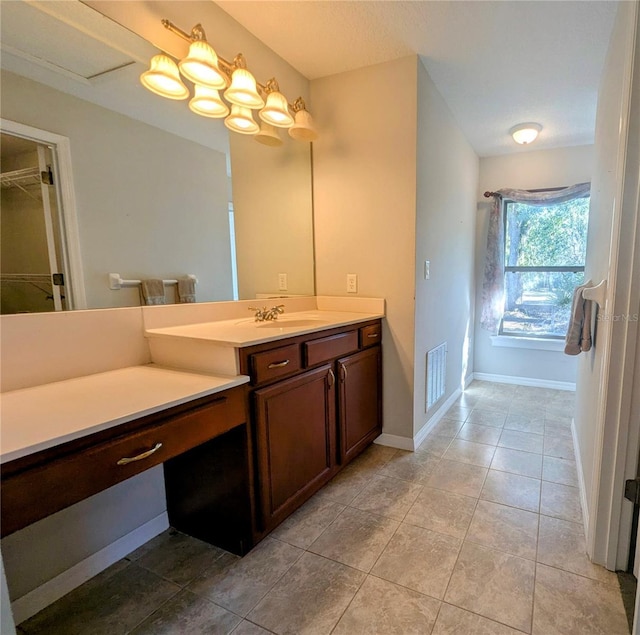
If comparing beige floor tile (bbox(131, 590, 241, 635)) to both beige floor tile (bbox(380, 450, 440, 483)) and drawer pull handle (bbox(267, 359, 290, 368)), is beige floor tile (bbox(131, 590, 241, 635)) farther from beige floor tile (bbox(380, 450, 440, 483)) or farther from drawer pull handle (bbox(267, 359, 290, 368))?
beige floor tile (bbox(380, 450, 440, 483))

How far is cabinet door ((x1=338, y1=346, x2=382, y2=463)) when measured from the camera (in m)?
1.92

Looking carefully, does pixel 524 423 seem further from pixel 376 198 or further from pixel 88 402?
pixel 88 402

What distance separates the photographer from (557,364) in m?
3.48

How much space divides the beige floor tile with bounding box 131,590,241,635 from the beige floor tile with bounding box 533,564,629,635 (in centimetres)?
97

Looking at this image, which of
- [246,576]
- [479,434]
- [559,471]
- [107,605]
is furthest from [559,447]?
[107,605]

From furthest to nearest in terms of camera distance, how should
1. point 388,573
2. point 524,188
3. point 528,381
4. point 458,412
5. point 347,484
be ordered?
point 528,381 < point 524,188 < point 458,412 < point 347,484 < point 388,573

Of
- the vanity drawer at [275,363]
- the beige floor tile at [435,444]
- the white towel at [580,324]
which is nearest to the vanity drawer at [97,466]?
the vanity drawer at [275,363]

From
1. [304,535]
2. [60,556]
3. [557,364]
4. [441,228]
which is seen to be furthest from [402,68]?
[557,364]

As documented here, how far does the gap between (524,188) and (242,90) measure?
9.79 ft

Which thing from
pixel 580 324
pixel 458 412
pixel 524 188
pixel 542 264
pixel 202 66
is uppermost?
pixel 202 66

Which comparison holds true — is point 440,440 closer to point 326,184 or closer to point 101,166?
point 326,184

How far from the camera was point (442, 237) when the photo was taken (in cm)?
260

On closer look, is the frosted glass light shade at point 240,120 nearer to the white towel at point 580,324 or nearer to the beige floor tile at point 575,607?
the white towel at point 580,324

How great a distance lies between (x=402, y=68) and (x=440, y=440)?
2310mm
